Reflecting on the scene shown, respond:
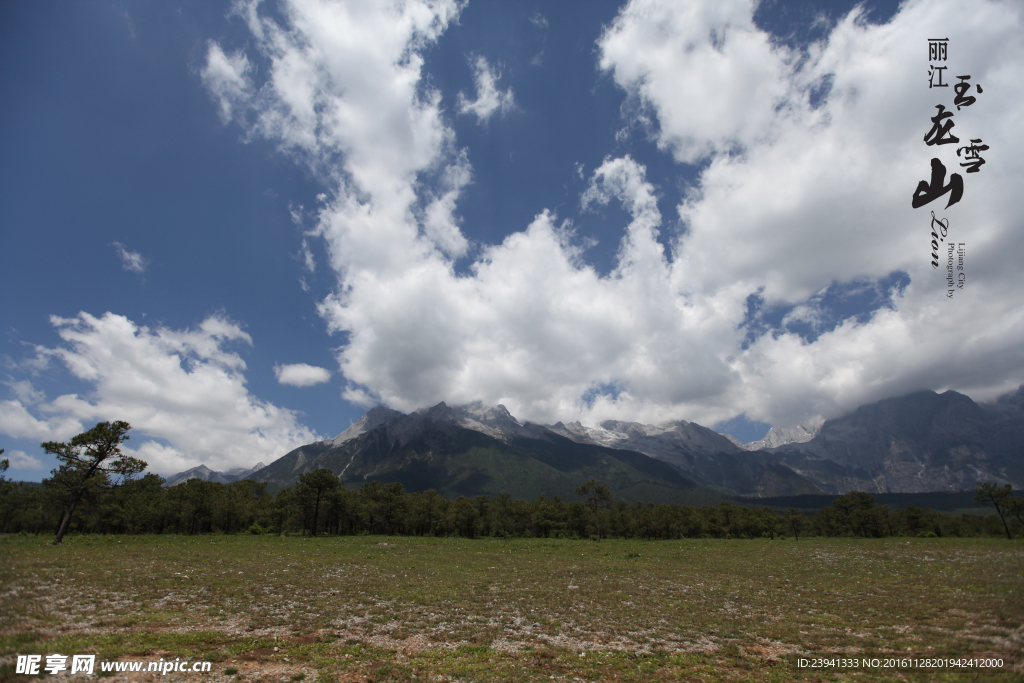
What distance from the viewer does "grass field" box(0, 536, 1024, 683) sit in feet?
46.1

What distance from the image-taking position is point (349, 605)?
2245 centimetres

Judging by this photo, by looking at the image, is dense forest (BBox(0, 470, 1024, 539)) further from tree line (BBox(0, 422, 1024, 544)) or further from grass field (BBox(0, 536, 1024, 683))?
grass field (BBox(0, 536, 1024, 683))

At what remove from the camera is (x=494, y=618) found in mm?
20891

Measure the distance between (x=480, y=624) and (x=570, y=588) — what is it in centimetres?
1246

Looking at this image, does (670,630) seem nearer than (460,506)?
Yes

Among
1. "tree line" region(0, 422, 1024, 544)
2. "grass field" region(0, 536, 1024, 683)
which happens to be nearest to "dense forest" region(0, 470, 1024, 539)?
"tree line" region(0, 422, 1024, 544)

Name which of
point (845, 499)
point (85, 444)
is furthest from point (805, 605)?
point (845, 499)

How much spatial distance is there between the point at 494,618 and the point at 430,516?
103 m

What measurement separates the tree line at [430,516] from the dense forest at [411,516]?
31 centimetres

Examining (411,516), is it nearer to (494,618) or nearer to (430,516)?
(430,516)

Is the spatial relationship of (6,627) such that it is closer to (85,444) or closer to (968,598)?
(85,444)

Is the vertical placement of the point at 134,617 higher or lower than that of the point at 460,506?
higher

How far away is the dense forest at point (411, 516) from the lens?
9619 centimetres

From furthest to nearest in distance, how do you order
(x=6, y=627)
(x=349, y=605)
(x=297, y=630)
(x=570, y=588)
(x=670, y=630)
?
(x=570, y=588)
(x=349, y=605)
(x=670, y=630)
(x=297, y=630)
(x=6, y=627)
